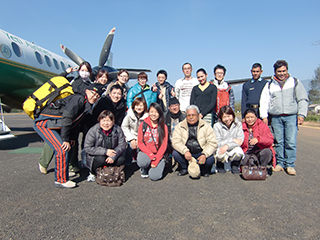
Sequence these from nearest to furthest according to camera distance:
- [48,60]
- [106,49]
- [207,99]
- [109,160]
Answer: [109,160] < [207,99] < [48,60] < [106,49]

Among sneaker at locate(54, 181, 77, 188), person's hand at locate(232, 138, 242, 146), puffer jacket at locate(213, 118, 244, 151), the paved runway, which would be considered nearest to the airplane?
sneaker at locate(54, 181, 77, 188)

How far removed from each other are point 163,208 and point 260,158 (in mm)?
2292

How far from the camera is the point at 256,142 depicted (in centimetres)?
391

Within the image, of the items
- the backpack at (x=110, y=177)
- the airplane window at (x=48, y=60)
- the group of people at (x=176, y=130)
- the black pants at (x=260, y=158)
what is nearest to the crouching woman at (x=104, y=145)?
the group of people at (x=176, y=130)

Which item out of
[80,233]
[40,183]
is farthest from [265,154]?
[40,183]

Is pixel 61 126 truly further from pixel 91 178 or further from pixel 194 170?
pixel 194 170

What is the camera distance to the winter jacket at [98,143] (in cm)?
353

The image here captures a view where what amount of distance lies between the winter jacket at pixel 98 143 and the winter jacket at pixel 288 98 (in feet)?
9.40

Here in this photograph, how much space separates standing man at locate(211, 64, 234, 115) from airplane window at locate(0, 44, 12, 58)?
249 inches

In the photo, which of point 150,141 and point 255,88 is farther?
point 255,88

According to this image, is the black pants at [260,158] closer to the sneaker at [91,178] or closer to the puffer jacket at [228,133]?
the puffer jacket at [228,133]

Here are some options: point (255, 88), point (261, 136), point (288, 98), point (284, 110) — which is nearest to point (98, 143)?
point (261, 136)

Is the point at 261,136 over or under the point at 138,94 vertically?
under

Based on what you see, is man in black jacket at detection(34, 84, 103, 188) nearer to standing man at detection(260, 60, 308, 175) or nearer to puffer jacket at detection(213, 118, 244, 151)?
puffer jacket at detection(213, 118, 244, 151)
